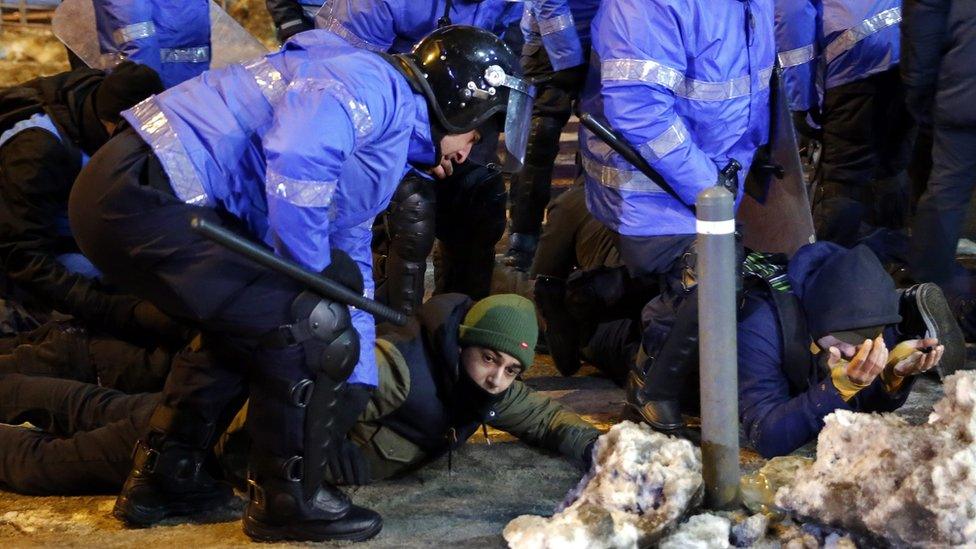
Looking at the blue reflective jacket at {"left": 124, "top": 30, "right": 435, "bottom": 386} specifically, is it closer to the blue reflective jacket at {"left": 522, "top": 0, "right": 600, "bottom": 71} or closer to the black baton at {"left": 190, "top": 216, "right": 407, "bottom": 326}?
the black baton at {"left": 190, "top": 216, "right": 407, "bottom": 326}

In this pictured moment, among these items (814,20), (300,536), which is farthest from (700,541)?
(814,20)

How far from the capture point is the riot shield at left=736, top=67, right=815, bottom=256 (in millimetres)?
4605

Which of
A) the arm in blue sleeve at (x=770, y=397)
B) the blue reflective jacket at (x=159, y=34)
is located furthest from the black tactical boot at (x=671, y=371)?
the blue reflective jacket at (x=159, y=34)

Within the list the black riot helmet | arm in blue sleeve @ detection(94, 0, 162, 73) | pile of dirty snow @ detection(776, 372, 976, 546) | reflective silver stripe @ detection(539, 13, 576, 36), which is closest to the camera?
pile of dirty snow @ detection(776, 372, 976, 546)

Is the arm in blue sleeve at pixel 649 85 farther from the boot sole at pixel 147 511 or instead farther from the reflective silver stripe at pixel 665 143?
the boot sole at pixel 147 511

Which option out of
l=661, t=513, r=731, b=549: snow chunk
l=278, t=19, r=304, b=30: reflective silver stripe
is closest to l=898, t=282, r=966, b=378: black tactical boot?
l=661, t=513, r=731, b=549: snow chunk

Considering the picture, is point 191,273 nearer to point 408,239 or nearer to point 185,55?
point 408,239

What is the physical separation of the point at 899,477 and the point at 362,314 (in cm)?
154

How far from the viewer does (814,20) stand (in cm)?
603

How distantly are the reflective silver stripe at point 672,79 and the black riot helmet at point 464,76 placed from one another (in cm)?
61

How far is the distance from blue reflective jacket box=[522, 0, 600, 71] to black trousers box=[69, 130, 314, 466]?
→ 253 centimetres

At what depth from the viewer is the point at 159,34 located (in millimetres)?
5824

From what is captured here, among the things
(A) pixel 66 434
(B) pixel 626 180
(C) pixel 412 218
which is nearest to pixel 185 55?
(C) pixel 412 218

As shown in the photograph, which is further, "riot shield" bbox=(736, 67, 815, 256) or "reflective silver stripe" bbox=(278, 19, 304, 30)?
"reflective silver stripe" bbox=(278, 19, 304, 30)
